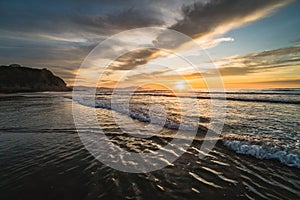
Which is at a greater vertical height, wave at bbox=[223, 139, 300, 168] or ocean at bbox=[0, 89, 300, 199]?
wave at bbox=[223, 139, 300, 168]

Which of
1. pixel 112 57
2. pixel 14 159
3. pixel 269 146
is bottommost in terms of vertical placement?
pixel 14 159

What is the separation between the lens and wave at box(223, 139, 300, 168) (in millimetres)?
5066

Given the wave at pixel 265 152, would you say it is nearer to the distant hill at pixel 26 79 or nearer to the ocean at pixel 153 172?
the ocean at pixel 153 172

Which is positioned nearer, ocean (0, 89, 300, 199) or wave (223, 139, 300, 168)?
ocean (0, 89, 300, 199)

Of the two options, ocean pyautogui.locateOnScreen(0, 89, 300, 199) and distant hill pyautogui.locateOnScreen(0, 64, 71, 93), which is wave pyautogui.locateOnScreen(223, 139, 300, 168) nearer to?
ocean pyautogui.locateOnScreen(0, 89, 300, 199)

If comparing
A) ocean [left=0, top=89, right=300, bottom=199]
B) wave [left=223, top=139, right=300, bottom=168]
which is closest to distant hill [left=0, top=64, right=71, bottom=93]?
ocean [left=0, top=89, right=300, bottom=199]

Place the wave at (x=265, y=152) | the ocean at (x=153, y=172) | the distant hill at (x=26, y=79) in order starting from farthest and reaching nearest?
the distant hill at (x=26, y=79) → the wave at (x=265, y=152) → the ocean at (x=153, y=172)

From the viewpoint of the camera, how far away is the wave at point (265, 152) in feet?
16.6

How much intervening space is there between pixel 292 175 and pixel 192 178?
2.75 metres

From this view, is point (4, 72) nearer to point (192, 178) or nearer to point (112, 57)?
point (112, 57)

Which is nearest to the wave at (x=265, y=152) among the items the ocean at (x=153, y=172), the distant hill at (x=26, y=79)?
the ocean at (x=153, y=172)

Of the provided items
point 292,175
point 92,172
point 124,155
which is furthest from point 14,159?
point 292,175

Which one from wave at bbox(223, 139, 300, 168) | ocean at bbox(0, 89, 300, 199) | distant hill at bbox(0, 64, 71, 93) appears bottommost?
ocean at bbox(0, 89, 300, 199)

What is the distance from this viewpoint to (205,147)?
6305mm
